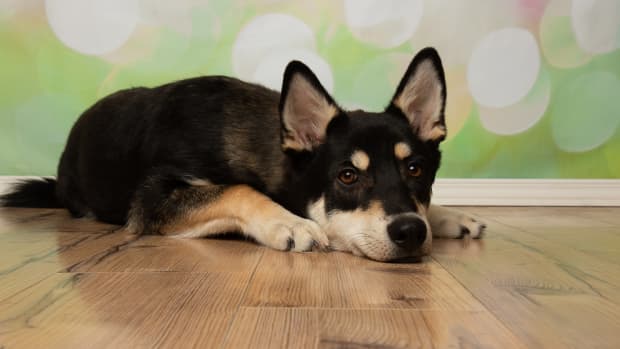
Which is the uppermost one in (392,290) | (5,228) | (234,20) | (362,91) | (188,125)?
(234,20)

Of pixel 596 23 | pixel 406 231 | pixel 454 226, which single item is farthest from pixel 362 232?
pixel 596 23

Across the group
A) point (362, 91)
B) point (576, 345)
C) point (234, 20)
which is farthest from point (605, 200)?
point (576, 345)

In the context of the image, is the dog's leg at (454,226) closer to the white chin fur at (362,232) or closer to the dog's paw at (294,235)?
the white chin fur at (362,232)

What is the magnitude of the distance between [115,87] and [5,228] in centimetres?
156

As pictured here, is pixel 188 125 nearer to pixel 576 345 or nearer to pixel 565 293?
pixel 565 293

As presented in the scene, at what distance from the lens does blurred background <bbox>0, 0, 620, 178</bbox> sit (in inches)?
164

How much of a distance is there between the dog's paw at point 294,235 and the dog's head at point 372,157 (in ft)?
0.25

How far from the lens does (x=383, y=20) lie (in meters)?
4.21

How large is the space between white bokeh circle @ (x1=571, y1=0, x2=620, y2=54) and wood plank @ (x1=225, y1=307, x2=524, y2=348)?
358 cm

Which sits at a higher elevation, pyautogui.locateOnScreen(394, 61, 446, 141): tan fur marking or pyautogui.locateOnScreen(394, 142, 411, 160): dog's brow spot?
pyautogui.locateOnScreen(394, 61, 446, 141): tan fur marking

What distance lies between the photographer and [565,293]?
1607mm

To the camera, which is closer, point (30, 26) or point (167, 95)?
point (167, 95)

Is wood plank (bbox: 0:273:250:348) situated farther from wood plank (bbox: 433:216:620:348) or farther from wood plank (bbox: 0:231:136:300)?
wood plank (bbox: 433:216:620:348)

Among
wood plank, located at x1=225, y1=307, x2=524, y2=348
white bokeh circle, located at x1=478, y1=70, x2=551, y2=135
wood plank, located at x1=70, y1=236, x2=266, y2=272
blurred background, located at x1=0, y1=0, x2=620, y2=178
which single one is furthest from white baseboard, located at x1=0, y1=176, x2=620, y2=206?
wood plank, located at x1=225, y1=307, x2=524, y2=348
